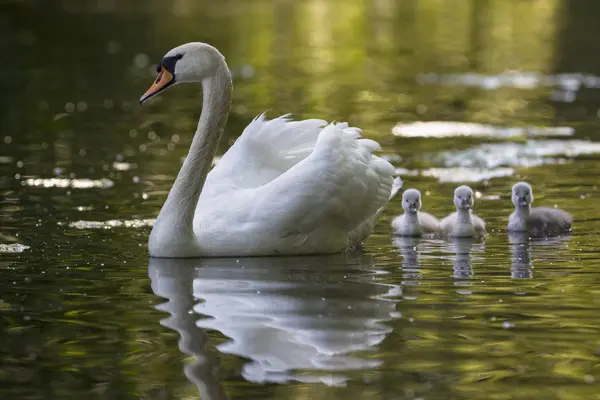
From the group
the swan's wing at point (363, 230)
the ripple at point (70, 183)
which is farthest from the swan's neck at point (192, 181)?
the ripple at point (70, 183)

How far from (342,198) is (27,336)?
3331mm

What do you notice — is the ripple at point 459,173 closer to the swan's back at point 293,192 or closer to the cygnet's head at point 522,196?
the cygnet's head at point 522,196

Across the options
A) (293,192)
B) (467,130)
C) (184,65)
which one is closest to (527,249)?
(293,192)

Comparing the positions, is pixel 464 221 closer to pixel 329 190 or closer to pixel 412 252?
pixel 412 252

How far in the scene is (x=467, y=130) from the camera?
20109 millimetres

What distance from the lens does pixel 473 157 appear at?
677 inches

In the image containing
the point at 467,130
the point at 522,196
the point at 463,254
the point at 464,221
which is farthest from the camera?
the point at 467,130

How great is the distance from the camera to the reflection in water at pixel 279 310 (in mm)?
7828

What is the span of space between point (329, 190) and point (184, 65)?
1.51m

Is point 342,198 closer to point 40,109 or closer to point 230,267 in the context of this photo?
point 230,267

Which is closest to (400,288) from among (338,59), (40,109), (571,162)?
(571,162)

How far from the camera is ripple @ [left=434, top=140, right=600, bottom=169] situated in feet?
54.7

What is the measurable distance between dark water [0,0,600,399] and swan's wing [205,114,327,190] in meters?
0.99

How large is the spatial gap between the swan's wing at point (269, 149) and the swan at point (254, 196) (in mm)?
83
